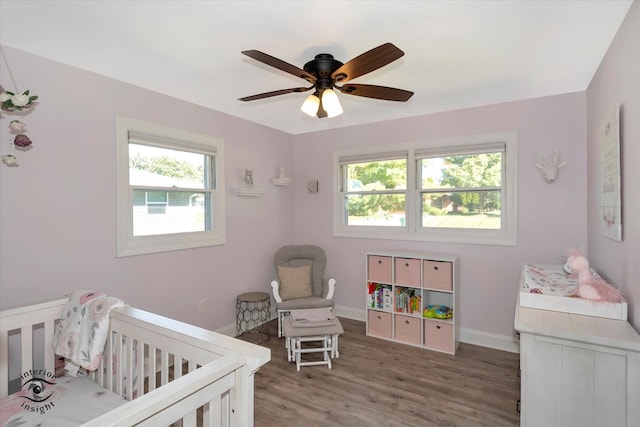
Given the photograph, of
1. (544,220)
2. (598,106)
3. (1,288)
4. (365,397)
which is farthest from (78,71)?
(544,220)

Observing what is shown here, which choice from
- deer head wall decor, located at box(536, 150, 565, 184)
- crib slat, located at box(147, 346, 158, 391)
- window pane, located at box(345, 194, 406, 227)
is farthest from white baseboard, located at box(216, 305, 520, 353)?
crib slat, located at box(147, 346, 158, 391)

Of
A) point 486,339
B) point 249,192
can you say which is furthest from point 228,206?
point 486,339

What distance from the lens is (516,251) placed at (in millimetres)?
3105

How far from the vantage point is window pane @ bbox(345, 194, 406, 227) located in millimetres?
3803

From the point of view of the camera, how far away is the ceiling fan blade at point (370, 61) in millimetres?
1507

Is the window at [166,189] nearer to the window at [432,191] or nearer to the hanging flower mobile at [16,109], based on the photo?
the hanging flower mobile at [16,109]

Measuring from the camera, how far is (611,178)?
1928 mm

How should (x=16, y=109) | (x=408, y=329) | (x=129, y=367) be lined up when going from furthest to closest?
(x=408, y=329), (x=16, y=109), (x=129, y=367)

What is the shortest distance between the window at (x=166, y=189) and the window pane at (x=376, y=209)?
5.41ft

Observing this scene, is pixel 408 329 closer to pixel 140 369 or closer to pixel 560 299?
pixel 560 299

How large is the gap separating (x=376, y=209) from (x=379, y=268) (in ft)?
2.57

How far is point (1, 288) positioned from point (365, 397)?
2515 millimetres

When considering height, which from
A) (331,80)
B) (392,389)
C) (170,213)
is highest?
(331,80)

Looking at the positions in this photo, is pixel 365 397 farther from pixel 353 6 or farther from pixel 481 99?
pixel 481 99
